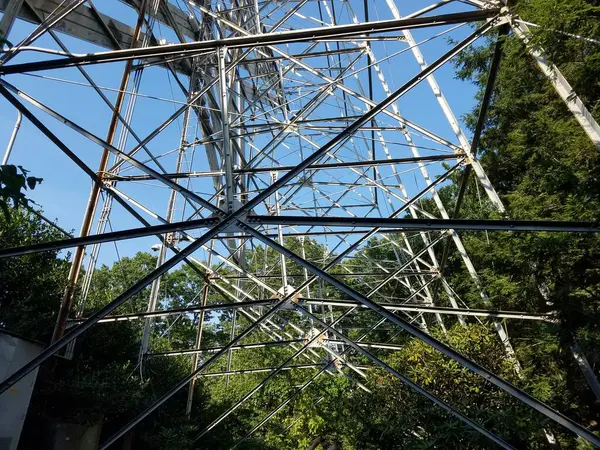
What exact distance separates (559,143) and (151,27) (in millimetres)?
6727

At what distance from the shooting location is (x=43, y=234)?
10.1 meters

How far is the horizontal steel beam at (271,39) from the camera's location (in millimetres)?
4020

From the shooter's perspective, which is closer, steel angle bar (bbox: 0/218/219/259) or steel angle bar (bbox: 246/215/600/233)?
steel angle bar (bbox: 246/215/600/233)

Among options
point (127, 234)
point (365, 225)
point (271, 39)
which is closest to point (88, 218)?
point (127, 234)

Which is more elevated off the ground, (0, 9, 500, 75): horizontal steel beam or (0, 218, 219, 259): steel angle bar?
(0, 9, 500, 75): horizontal steel beam

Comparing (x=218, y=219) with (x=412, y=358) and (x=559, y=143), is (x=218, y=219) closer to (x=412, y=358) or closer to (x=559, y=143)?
(x=412, y=358)

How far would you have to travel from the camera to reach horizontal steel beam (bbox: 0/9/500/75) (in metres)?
4.02

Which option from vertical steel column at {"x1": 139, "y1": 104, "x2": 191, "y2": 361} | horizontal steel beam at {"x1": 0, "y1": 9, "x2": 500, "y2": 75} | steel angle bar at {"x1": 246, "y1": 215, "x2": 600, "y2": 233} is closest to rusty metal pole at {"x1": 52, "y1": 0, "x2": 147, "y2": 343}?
vertical steel column at {"x1": 139, "y1": 104, "x2": 191, "y2": 361}

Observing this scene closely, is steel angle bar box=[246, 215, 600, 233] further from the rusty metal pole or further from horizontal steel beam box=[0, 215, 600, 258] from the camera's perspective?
the rusty metal pole

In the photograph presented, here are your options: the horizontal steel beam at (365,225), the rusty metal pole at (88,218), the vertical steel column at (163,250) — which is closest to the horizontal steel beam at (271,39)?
the horizontal steel beam at (365,225)

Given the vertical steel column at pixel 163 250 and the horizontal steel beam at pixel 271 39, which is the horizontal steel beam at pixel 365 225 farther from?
the vertical steel column at pixel 163 250

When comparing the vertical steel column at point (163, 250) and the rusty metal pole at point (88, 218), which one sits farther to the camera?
the vertical steel column at point (163, 250)

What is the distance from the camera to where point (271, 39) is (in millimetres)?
4203

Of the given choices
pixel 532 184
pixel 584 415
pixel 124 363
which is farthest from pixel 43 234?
Result: pixel 584 415
